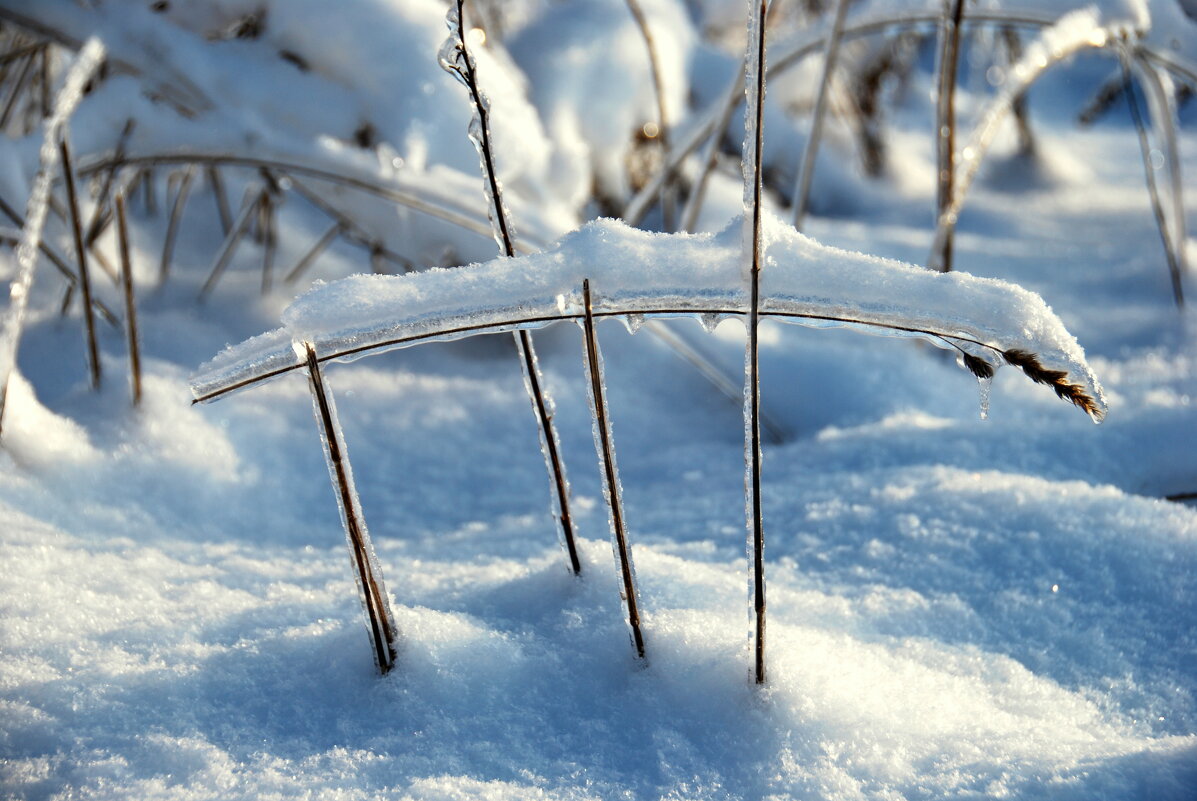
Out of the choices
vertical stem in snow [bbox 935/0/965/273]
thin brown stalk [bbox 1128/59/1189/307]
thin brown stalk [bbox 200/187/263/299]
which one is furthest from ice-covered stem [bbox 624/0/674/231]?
thin brown stalk [bbox 1128/59/1189/307]

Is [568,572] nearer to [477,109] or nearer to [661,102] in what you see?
[477,109]

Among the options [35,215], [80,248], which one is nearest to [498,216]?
[35,215]

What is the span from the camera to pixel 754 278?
53 centimetres

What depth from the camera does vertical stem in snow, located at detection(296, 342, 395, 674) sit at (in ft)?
1.91

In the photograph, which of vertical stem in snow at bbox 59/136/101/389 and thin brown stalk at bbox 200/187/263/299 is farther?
thin brown stalk at bbox 200/187/263/299

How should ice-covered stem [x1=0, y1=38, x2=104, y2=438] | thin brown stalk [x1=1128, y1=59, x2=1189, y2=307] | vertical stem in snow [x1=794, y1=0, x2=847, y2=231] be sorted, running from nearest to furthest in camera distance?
ice-covered stem [x1=0, y1=38, x2=104, y2=438]
vertical stem in snow [x1=794, y1=0, x2=847, y2=231]
thin brown stalk [x1=1128, y1=59, x2=1189, y2=307]

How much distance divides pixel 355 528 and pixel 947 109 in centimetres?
105

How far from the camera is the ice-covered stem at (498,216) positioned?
0.58 m

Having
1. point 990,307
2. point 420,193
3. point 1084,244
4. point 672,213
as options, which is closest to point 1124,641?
point 990,307

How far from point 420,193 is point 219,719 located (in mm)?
740

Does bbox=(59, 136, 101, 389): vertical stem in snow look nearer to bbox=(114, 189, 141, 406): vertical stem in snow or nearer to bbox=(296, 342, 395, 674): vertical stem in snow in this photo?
bbox=(114, 189, 141, 406): vertical stem in snow

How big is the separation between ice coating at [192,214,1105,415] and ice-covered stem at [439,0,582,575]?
104mm


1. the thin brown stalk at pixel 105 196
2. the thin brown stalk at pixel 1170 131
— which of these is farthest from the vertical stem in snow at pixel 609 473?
the thin brown stalk at pixel 1170 131

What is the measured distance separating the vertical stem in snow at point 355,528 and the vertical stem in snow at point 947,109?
896mm
